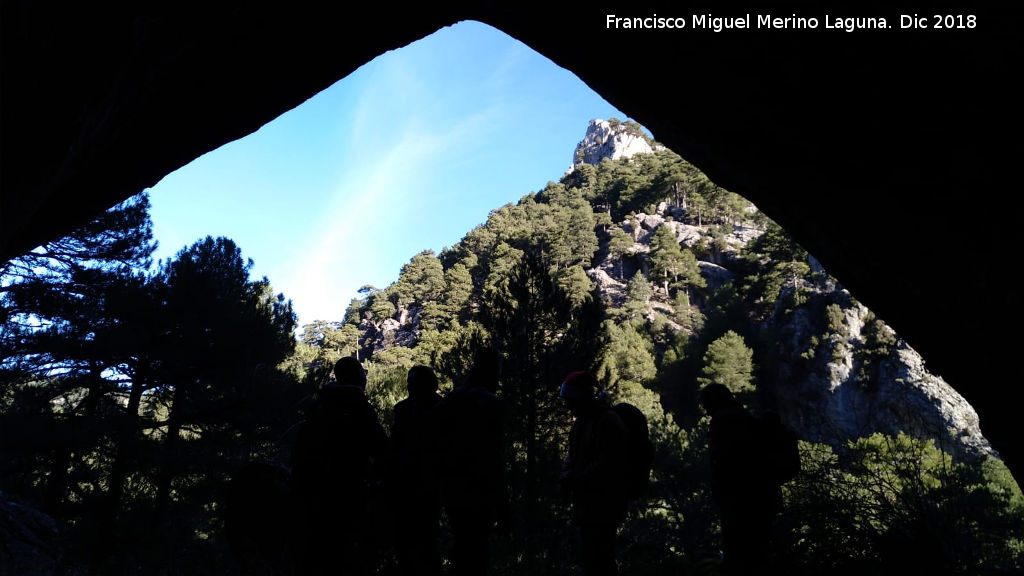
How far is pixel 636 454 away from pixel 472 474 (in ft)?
3.79

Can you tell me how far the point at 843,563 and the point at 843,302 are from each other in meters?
36.9

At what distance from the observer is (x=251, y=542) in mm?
3143

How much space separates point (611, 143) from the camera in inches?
4427

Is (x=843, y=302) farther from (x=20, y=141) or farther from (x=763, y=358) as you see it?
(x=20, y=141)

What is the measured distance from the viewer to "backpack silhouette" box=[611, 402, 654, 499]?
10.2 ft

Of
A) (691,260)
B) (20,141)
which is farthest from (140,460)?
(691,260)

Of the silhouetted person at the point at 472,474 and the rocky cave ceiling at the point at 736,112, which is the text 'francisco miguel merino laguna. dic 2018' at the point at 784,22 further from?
the silhouetted person at the point at 472,474

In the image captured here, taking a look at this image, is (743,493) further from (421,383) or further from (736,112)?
(736,112)

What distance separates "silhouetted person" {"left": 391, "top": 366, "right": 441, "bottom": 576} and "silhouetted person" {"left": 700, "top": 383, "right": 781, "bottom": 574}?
6.46 feet

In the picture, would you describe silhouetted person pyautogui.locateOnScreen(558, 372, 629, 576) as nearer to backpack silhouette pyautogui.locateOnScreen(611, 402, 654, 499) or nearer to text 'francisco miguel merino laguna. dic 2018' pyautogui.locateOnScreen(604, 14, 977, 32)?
backpack silhouette pyautogui.locateOnScreen(611, 402, 654, 499)

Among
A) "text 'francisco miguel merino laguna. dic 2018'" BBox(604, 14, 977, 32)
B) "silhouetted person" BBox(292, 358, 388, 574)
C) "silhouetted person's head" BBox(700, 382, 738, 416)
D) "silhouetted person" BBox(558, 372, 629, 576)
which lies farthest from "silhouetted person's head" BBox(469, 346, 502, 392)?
"text 'francisco miguel merino laguna. dic 2018'" BBox(604, 14, 977, 32)

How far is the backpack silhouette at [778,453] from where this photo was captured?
3.27m

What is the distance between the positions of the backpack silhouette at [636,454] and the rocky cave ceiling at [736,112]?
2.02 metres

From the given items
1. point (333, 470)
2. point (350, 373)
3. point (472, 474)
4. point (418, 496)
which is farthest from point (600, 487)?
point (350, 373)
